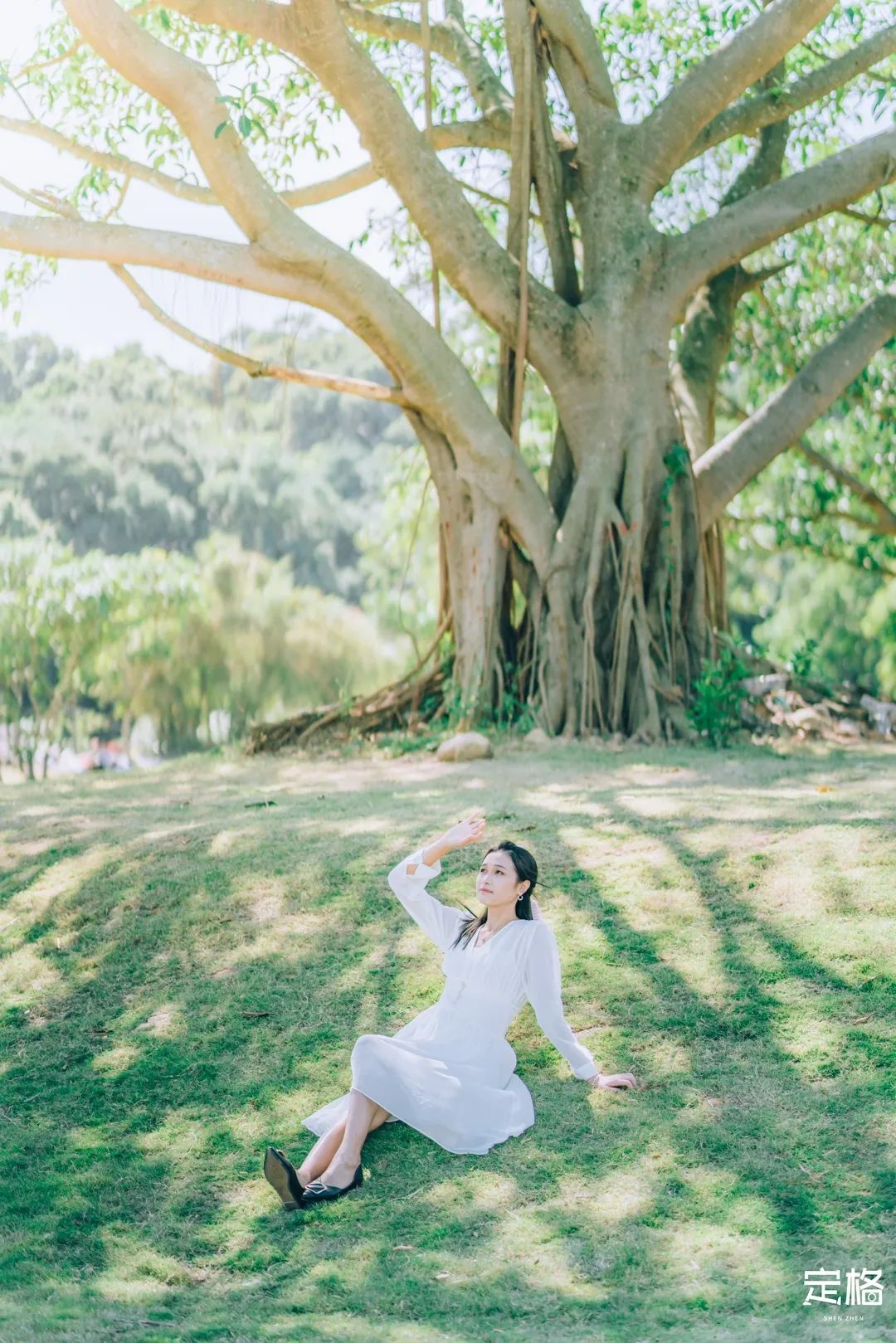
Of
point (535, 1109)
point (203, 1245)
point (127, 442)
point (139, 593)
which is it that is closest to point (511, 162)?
point (535, 1109)

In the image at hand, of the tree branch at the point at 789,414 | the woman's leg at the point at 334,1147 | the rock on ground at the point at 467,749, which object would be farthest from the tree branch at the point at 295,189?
the woman's leg at the point at 334,1147

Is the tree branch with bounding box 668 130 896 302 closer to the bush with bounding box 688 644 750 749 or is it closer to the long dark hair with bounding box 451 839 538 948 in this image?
the bush with bounding box 688 644 750 749

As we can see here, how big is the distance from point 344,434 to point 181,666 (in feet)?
61.5

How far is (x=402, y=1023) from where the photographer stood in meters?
4.62

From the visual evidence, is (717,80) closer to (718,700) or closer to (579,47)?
(579,47)

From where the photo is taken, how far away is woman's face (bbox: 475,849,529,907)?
4.22 meters

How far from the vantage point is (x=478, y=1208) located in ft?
11.7

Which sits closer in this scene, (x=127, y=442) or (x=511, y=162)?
(x=511, y=162)

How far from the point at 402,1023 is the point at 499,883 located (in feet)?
2.36

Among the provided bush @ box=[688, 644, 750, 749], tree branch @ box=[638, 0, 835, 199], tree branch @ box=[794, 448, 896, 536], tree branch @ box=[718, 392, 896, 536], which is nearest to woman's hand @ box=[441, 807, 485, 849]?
bush @ box=[688, 644, 750, 749]

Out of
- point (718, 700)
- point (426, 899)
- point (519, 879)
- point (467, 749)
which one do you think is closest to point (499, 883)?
point (519, 879)

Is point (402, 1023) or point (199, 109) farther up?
point (199, 109)

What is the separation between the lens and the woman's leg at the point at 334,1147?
12.3 ft

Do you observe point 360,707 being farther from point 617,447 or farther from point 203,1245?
point 203,1245
